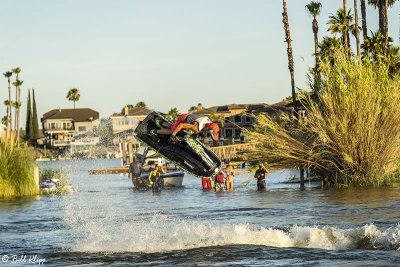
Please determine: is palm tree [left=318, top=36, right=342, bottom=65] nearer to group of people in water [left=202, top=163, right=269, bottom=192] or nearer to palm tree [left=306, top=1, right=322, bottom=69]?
palm tree [left=306, top=1, right=322, bottom=69]

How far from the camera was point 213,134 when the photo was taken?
58.5ft

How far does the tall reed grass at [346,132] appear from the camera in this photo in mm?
30297

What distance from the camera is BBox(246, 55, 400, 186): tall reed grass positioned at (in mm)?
30297

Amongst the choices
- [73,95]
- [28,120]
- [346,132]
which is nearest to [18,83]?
[28,120]

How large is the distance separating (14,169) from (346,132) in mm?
15738

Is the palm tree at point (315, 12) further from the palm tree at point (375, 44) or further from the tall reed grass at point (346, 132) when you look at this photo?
the tall reed grass at point (346, 132)

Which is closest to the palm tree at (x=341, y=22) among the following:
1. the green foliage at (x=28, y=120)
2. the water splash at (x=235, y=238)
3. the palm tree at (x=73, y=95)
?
the water splash at (x=235, y=238)

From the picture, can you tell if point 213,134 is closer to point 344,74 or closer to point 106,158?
point 344,74

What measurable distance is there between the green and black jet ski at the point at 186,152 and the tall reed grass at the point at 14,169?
456 inches

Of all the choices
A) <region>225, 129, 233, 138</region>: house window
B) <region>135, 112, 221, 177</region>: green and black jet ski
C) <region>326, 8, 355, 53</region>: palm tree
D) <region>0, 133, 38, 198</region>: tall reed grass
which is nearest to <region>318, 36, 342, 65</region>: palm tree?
<region>326, 8, 355, 53</region>: palm tree

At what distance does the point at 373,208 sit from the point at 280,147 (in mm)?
7854

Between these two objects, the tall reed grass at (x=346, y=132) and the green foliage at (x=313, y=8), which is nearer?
the tall reed grass at (x=346, y=132)

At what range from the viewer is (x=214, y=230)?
1964 centimetres

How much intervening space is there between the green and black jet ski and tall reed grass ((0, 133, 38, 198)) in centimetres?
1159
